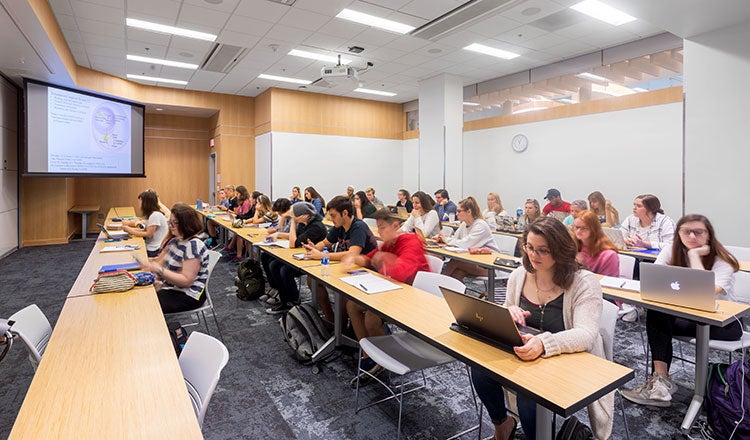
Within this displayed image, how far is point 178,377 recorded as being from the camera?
164cm

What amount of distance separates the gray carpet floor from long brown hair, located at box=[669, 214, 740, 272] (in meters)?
0.89

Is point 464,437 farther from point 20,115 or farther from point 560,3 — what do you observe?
point 20,115

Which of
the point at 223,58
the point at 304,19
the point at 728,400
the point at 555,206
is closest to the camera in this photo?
the point at 728,400

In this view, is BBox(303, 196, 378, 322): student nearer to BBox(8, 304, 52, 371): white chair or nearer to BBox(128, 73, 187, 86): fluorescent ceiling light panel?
BBox(8, 304, 52, 371): white chair

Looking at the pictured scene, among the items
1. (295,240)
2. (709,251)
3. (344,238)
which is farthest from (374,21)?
(709,251)

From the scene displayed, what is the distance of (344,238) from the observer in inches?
155

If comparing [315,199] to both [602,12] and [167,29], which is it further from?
[602,12]

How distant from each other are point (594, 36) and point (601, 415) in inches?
269

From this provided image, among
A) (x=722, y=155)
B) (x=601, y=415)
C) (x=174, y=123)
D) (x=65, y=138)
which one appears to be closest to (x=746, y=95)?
(x=722, y=155)

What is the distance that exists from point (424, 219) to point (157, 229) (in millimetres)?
3373

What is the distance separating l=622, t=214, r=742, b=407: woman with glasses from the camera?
8.81 feet

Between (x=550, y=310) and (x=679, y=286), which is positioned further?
(x=679, y=286)

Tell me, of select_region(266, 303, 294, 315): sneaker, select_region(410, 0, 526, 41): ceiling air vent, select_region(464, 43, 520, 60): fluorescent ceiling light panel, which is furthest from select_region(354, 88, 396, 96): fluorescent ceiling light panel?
select_region(266, 303, 294, 315): sneaker

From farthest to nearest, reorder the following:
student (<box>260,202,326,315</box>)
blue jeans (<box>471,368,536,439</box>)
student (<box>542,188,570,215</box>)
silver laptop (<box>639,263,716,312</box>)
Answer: student (<box>542,188,570,215</box>) → student (<box>260,202,326,315</box>) → silver laptop (<box>639,263,716,312</box>) → blue jeans (<box>471,368,536,439</box>)
